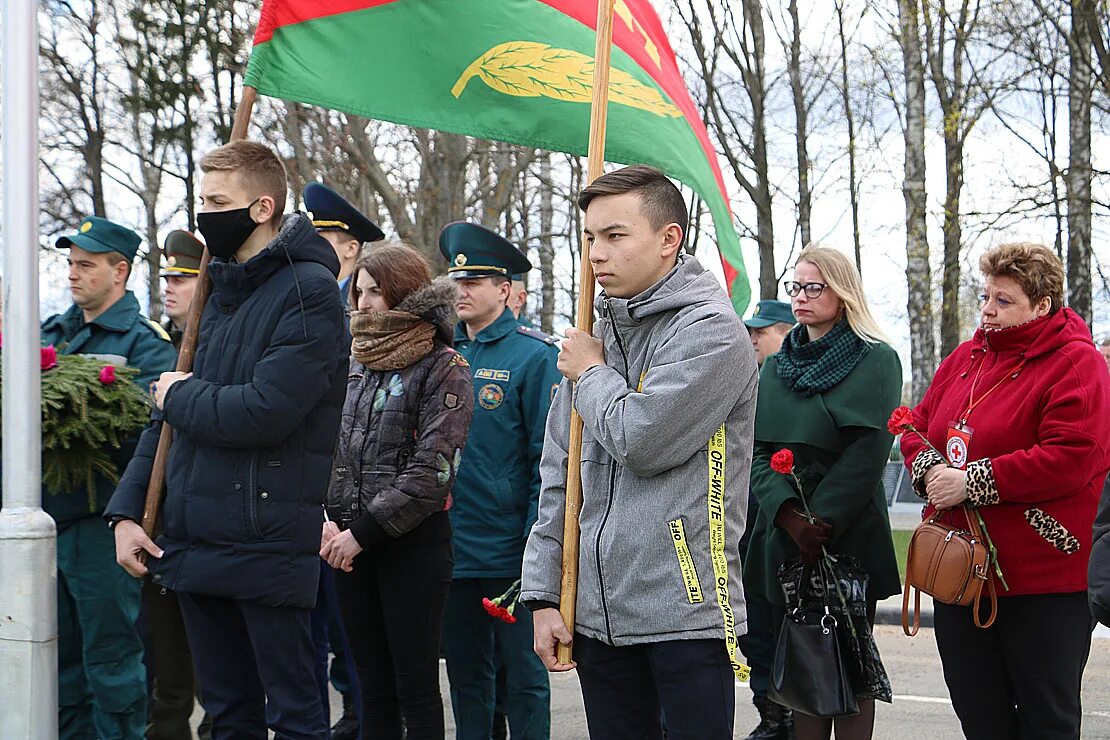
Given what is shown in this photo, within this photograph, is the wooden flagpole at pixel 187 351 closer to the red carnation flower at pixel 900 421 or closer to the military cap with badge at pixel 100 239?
the military cap with badge at pixel 100 239

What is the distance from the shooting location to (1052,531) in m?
4.09

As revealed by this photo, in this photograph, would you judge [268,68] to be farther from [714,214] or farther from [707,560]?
[707,560]

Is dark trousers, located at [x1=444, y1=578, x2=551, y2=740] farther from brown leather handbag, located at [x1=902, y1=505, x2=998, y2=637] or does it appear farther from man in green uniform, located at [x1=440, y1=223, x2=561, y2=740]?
brown leather handbag, located at [x1=902, y1=505, x2=998, y2=637]

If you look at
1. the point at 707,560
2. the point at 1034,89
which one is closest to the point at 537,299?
the point at 1034,89

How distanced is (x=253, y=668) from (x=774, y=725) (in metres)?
2.78

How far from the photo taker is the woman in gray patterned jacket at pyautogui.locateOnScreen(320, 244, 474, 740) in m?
4.47

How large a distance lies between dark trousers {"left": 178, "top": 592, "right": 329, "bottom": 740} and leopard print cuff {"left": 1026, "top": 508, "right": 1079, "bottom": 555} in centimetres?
242

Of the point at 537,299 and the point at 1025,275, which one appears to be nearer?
the point at 1025,275

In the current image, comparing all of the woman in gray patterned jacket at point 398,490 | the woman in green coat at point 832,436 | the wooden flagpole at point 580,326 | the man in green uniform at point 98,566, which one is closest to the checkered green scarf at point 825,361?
the woman in green coat at point 832,436

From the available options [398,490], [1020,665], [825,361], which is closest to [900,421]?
[825,361]

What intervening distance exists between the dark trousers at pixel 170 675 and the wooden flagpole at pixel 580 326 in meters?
2.58

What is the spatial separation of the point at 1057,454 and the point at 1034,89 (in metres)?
13.2

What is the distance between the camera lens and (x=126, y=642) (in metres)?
4.97

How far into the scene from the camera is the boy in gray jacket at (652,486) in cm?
299
